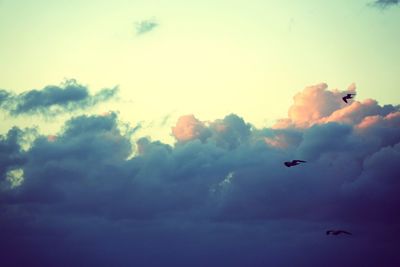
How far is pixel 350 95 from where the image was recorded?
82250 millimetres

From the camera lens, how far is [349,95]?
82125 mm

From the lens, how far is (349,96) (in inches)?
3238

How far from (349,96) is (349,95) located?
221 mm

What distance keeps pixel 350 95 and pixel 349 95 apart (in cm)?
26

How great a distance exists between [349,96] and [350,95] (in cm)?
27
